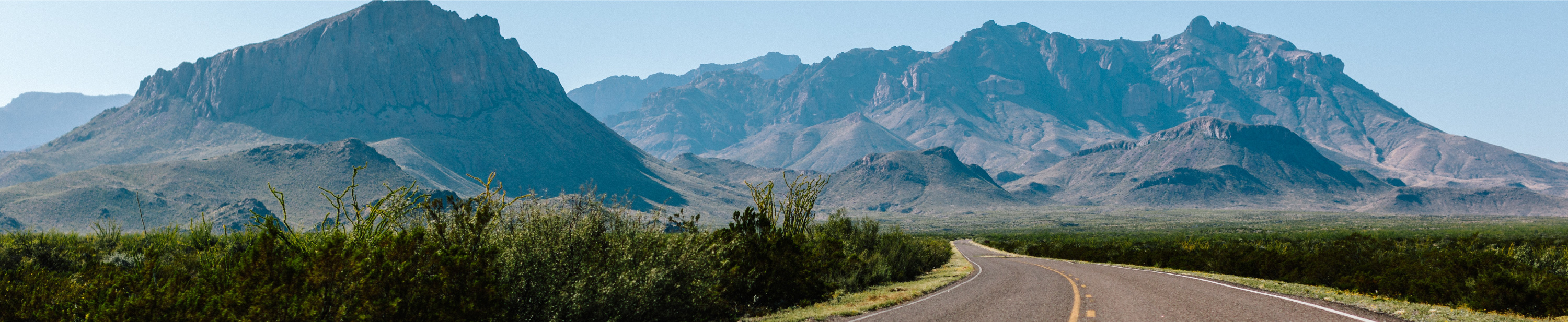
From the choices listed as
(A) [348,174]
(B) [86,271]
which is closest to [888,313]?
(B) [86,271]

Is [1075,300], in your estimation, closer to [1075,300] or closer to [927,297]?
[1075,300]

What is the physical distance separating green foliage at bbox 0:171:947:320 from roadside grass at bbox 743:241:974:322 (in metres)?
→ 0.86

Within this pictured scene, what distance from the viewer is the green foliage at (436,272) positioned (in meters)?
7.37

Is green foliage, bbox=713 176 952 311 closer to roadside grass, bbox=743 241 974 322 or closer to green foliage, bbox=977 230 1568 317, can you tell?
roadside grass, bbox=743 241 974 322

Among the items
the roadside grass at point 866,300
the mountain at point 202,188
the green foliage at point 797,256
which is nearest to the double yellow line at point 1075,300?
the roadside grass at point 866,300

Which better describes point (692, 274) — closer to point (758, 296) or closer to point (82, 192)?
point (758, 296)

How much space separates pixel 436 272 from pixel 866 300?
10038mm

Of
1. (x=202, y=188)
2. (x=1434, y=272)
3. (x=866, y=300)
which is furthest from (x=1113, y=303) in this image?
(x=202, y=188)

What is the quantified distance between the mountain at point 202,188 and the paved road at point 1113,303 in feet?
372

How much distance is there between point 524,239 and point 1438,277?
656 inches

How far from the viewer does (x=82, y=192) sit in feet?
393

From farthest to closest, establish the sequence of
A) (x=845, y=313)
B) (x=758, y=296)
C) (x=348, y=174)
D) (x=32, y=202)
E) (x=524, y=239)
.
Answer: (x=348, y=174)
(x=32, y=202)
(x=758, y=296)
(x=845, y=313)
(x=524, y=239)

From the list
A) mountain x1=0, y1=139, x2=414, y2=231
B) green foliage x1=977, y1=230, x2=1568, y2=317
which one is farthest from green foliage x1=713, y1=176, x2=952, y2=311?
mountain x1=0, y1=139, x2=414, y2=231

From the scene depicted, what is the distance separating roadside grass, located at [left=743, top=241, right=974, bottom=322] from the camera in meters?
13.5
